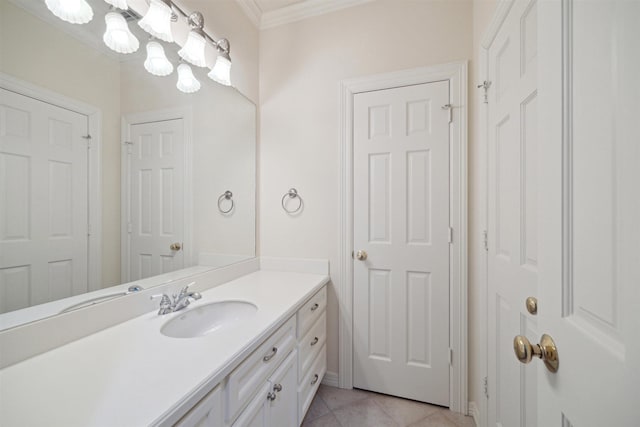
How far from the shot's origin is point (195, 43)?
53.4 inches

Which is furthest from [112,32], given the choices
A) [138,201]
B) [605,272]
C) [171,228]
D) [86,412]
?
[605,272]

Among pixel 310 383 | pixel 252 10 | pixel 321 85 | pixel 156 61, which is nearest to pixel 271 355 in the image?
pixel 310 383

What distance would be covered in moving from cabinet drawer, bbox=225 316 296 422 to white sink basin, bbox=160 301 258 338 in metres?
0.20

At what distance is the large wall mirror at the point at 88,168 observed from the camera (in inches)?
30.2

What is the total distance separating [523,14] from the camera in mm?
908

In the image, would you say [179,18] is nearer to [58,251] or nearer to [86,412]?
[58,251]

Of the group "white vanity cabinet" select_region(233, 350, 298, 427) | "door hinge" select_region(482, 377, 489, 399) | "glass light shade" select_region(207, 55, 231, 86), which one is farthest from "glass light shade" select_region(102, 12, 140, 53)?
"door hinge" select_region(482, 377, 489, 399)

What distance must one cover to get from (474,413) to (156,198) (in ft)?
6.97

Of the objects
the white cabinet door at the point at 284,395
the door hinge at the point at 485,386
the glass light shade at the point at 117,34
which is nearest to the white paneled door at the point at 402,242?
the door hinge at the point at 485,386

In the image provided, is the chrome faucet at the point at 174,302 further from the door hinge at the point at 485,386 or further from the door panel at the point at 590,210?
the door hinge at the point at 485,386

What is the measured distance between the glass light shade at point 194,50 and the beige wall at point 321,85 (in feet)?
2.07

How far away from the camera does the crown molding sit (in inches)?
70.2

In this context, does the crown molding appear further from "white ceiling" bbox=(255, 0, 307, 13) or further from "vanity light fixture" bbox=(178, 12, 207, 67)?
"vanity light fixture" bbox=(178, 12, 207, 67)

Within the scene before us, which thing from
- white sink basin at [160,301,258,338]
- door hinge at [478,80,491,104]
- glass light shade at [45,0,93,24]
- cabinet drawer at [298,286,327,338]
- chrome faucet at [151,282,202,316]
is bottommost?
cabinet drawer at [298,286,327,338]
